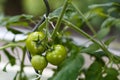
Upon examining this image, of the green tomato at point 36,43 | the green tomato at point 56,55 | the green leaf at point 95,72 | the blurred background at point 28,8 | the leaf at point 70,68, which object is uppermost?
the green tomato at point 36,43

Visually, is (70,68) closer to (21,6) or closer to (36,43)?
(36,43)

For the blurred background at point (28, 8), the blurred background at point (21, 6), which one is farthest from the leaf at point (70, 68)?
the blurred background at point (21, 6)

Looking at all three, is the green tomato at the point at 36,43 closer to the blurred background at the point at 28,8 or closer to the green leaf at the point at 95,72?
the green leaf at the point at 95,72

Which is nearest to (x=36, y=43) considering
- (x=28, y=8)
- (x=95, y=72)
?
(x=95, y=72)

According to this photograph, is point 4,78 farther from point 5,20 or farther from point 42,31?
point 42,31

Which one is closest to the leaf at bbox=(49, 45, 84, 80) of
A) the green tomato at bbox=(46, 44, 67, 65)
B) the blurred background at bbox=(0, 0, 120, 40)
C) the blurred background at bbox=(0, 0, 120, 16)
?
the green tomato at bbox=(46, 44, 67, 65)

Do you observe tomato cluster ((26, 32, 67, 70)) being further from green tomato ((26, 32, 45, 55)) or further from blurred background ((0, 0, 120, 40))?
blurred background ((0, 0, 120, 40))
